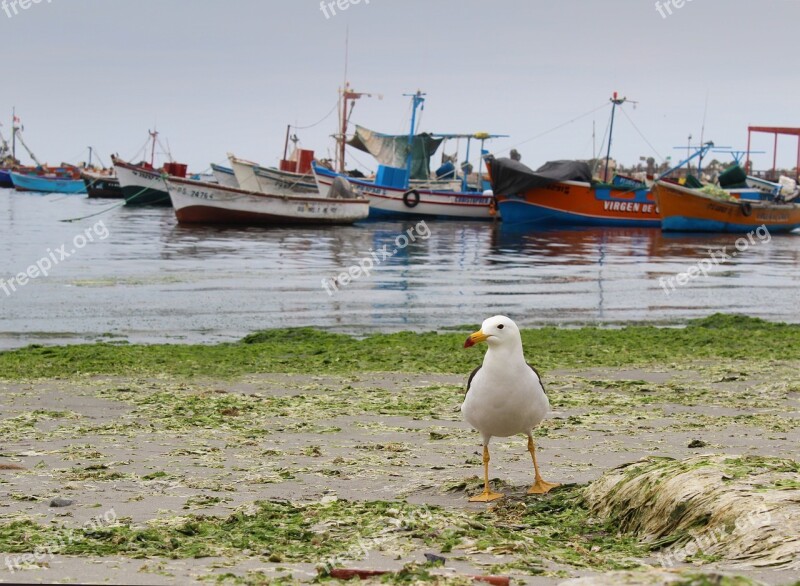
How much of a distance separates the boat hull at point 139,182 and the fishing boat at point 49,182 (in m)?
32.3

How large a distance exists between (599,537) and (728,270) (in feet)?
88.3

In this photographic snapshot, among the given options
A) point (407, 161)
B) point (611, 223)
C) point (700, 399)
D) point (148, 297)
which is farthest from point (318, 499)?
point (407, 161)

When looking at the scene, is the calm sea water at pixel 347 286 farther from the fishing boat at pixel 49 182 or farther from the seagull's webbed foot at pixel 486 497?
the fishing boat at pixel 49 182

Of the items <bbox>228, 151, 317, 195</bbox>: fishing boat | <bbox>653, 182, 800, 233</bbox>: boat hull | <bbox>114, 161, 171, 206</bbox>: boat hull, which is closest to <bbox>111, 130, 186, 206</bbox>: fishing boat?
<bbox>114, 161, 171, 206</bbox>: boat hull

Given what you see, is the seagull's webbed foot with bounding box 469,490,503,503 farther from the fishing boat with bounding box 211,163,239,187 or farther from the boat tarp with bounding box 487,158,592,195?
the fishing boat with bounding box 211,163,239,187

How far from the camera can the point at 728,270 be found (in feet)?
98.7

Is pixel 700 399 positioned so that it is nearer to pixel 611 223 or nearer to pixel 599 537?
pixel 599 537

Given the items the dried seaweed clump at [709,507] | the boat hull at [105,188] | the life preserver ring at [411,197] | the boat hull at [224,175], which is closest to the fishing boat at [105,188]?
the boat hull at [105,188]

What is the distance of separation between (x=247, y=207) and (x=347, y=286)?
28004 millimetres

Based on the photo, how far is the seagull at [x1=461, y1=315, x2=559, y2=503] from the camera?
5.38m

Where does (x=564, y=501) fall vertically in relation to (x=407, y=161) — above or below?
below

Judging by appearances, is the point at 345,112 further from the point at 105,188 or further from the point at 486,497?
the point at 486,497

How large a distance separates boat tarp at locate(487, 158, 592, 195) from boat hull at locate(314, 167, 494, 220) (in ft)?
16.2

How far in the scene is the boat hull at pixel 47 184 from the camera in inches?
4306
